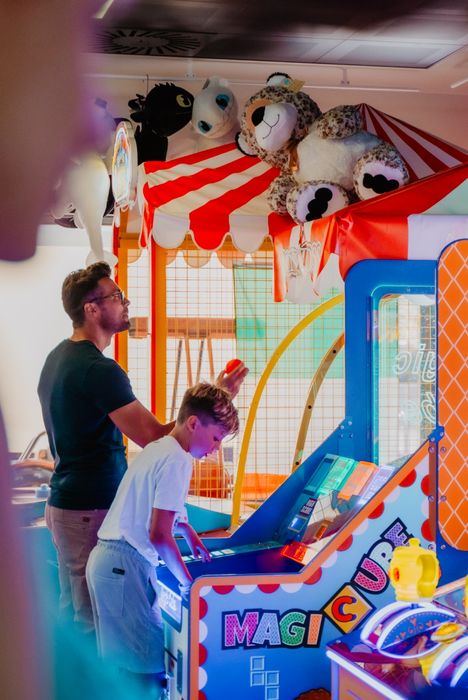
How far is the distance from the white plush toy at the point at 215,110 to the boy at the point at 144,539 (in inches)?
89.7

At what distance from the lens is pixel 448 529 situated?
2.05 m

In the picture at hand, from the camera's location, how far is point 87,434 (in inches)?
89.2

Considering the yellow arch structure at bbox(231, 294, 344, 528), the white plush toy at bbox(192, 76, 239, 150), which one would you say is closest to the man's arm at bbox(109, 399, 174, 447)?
the yellow arch structure at bbox(231, 294, 344, 528)

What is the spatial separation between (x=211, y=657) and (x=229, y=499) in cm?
212

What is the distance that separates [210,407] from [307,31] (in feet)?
7.45

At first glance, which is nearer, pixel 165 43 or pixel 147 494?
pixel 147 494

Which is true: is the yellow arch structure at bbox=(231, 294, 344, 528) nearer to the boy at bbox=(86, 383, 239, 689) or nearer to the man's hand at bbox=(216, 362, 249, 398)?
the man's hand at bbox=(216, 362, 249, 398)

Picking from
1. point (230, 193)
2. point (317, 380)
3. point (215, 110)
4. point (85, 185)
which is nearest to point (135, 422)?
point (317, 380)

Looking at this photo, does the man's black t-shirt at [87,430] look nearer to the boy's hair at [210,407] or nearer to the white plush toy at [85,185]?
the boy's hair at [210,407]

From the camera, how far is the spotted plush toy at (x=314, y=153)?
302 cm

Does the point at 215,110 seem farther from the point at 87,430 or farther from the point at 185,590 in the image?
the point at 185,590

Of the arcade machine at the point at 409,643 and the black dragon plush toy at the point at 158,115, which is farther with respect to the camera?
the black dragon plush toy at the point at 158,115

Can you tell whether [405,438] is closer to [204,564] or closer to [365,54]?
[204,564]

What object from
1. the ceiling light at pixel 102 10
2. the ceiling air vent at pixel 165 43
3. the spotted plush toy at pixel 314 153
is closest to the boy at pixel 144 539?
the spotted plush toy at pixel 314 153
